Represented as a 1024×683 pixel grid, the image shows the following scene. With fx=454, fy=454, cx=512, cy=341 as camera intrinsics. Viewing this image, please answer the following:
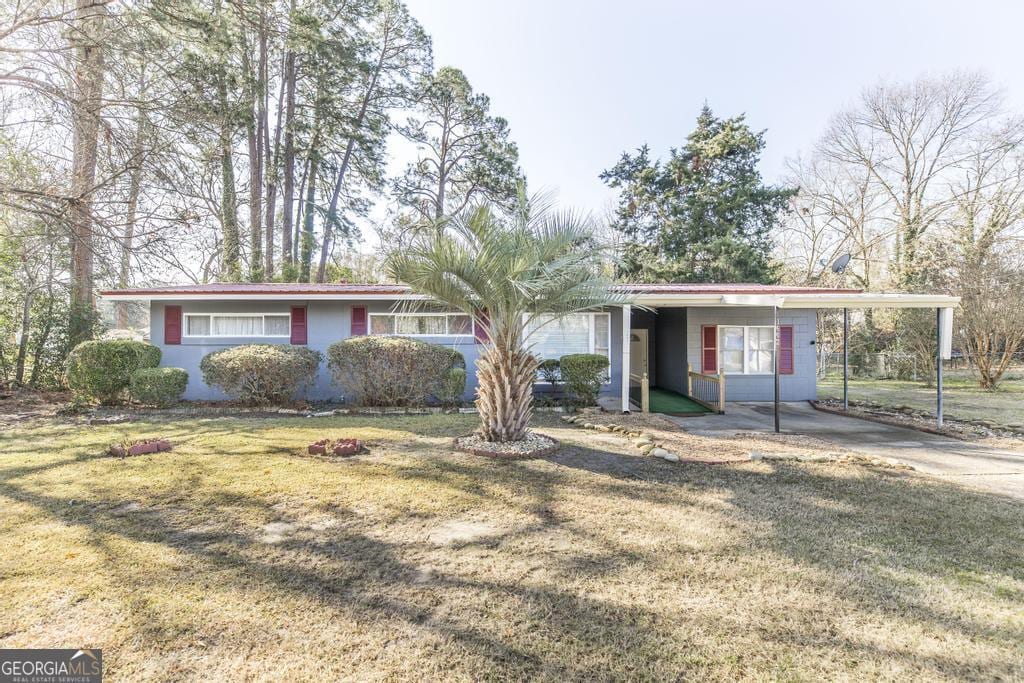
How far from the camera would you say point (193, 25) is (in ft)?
25.8

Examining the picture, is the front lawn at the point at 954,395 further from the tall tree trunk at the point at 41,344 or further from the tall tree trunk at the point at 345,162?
the tall tree trunk at the point at 41,344

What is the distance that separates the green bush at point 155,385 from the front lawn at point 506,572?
416 cm

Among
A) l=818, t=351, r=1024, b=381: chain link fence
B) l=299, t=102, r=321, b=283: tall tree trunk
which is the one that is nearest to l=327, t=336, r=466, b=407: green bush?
l=299, t=102, r=321, b=283: tall tree trunk

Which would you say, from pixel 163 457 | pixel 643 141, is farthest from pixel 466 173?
pixel 163 457

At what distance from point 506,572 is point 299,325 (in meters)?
9.25

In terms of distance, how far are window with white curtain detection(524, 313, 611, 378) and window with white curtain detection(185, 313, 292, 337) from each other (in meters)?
5.77

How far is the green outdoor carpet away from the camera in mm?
9907

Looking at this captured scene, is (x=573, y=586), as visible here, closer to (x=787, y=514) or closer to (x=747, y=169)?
(x=787, y=514)

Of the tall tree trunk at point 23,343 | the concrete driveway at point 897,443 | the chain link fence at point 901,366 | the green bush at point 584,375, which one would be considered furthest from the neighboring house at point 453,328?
the chain link fence at point 901,366

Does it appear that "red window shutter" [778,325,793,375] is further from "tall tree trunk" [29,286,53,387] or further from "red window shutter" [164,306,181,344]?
"tall tree trunk" [29,286,53,387]

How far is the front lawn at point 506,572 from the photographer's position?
6.91 feet

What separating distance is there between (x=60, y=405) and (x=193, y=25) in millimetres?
7989

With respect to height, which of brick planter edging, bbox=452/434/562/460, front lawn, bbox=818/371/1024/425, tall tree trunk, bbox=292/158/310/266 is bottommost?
front lawn, bbox=818/371/1024/425

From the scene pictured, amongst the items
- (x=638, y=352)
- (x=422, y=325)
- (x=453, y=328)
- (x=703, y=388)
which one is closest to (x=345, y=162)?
(x=422, y=325)
